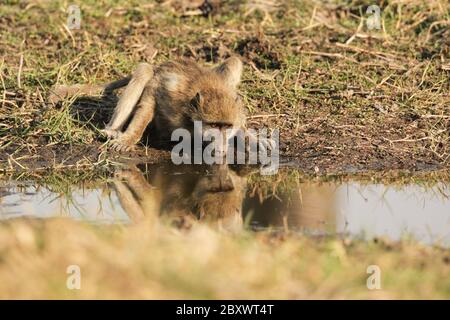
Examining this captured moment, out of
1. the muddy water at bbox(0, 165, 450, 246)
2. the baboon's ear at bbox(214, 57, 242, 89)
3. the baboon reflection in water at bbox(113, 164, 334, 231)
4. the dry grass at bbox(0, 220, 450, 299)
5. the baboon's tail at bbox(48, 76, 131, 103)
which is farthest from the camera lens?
the baboon's tail at bbox(48, 76, 131, 103)

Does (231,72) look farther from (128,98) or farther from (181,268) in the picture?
(181,268)

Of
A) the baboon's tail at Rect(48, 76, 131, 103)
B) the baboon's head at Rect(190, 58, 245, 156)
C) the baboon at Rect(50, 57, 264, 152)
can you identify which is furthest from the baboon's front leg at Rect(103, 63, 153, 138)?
the baboon's head at Rect(190, 58, 245, 156)

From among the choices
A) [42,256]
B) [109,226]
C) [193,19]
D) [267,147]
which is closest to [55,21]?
[193,19]

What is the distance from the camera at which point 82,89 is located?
10.5 metres

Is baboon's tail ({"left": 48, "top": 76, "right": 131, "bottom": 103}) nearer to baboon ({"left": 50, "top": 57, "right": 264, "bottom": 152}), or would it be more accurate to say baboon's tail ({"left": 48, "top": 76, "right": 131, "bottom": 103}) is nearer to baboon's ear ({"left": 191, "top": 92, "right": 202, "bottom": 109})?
baboon ({"left": 50, "top": 57, "right": 264, "bottom": 152})

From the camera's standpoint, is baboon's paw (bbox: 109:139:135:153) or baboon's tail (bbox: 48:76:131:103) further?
baboon's tail (bbox: 48:76:131:103)

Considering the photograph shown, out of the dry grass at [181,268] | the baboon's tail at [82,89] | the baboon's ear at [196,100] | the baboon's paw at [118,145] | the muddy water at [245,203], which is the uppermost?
the baboon's tail at [82,89]

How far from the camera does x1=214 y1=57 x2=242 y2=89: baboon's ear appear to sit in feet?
33.2

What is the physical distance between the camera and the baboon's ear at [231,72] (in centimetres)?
1012

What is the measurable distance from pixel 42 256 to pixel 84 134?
16.1 ft

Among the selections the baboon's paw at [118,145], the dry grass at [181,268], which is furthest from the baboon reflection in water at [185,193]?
the dry grass at [181,268]

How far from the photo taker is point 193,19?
13.3 m

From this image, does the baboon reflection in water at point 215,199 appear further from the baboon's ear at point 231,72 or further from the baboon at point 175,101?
the baboon's ear at point 231,72

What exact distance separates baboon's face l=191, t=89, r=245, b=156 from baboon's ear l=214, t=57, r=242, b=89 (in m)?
0.57
